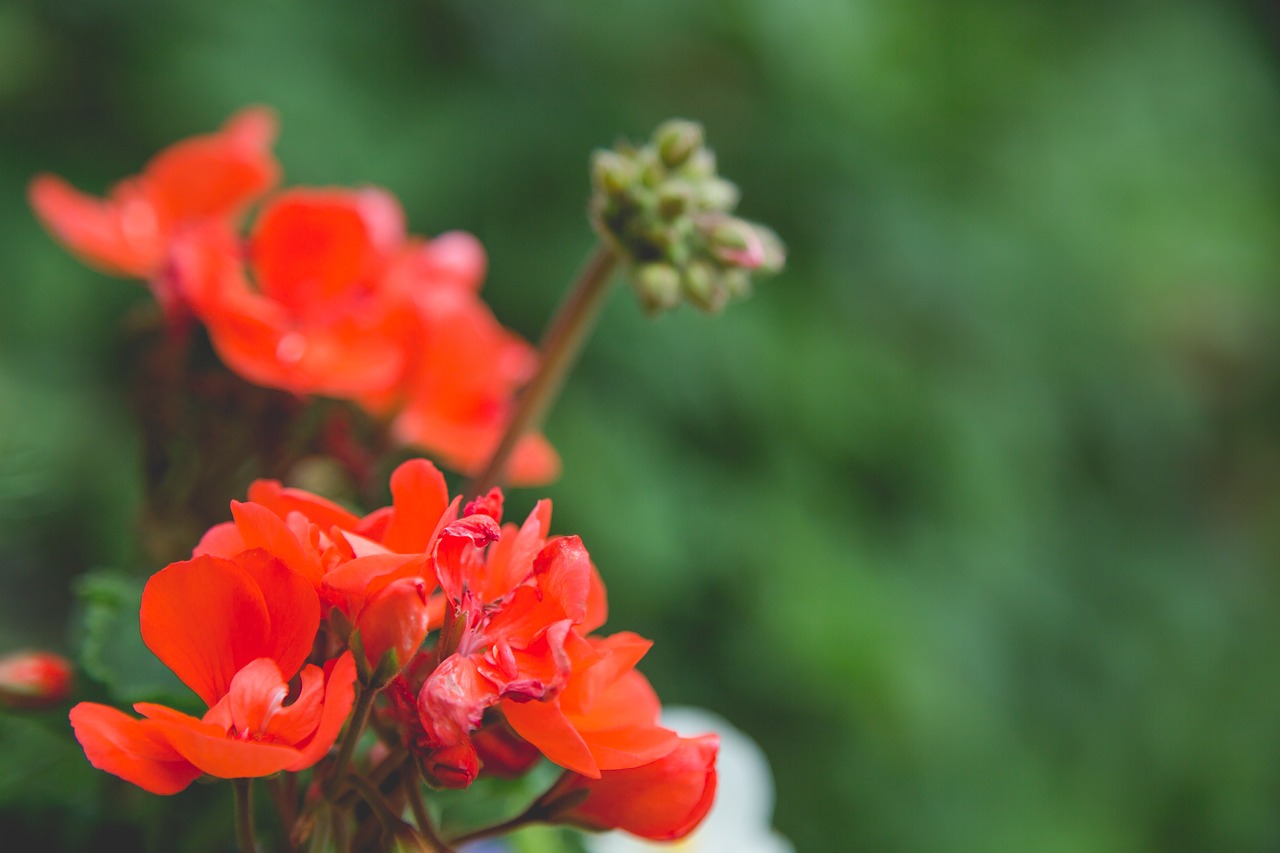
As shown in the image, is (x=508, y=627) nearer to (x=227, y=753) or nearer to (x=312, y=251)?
(x=227, y=753)

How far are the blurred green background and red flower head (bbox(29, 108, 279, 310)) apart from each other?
0.52m

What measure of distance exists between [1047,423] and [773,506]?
1.47ft

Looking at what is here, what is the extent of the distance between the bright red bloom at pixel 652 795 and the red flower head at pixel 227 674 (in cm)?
7

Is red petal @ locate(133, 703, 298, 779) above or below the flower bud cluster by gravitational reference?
below

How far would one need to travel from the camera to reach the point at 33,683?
318 mm

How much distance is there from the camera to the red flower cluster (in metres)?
0.38

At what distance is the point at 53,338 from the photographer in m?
1.09

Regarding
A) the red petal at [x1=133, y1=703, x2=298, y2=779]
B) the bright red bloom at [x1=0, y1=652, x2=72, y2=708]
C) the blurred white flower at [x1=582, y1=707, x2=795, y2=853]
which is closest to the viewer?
the red petal at [x1=133, y1=703, x2=298, y2=779]

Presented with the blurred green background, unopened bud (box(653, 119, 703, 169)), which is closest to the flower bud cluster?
unopened bud (box(653, 119, 703, 169))

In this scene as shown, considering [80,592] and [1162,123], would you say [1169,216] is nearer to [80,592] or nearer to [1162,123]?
[1162,123]

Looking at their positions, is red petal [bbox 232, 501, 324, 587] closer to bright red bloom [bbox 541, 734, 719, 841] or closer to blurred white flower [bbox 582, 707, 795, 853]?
bright red bloom [bbox 541, 734, 719, 841]

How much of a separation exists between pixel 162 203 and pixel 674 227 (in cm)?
22

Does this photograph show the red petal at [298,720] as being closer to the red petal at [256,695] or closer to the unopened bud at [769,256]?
the red petal at [256,695]

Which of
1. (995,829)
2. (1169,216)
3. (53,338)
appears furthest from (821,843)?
(53,338)
